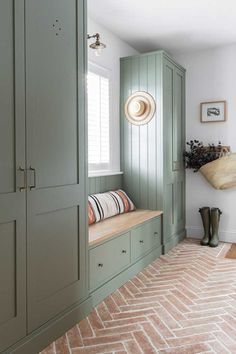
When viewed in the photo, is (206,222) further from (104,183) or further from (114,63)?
(114,63)

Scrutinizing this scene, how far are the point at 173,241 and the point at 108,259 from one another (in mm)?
1756

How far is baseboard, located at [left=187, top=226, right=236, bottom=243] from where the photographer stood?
4812 millimetres

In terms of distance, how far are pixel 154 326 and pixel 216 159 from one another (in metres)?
2.90

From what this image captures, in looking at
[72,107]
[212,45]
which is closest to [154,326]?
[72,107]

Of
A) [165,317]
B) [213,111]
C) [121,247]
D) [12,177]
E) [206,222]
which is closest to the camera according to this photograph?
[12,177]

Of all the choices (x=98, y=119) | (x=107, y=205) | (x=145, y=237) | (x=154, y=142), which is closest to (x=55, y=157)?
(x=107, y=205)

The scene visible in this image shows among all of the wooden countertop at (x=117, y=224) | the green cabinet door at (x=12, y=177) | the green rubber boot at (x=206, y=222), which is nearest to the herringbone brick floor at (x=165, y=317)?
the green cabinet door at (x=12, y=177)

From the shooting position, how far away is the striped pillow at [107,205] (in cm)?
353

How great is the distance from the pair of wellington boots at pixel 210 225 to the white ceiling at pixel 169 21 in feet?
7.69

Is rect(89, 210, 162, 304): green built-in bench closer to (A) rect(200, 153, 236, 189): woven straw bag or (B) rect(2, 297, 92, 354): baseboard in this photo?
(B) rect(2, 297, 92, 354): baseboard

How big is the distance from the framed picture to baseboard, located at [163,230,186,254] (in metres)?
1.72

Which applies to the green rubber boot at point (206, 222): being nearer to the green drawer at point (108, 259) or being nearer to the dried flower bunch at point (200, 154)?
the dried flower bunch at point (200, 154)

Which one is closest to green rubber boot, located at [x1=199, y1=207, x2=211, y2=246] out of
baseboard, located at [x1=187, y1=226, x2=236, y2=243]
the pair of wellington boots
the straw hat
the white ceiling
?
the pair of wellington boots

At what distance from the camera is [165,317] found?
262 cm
